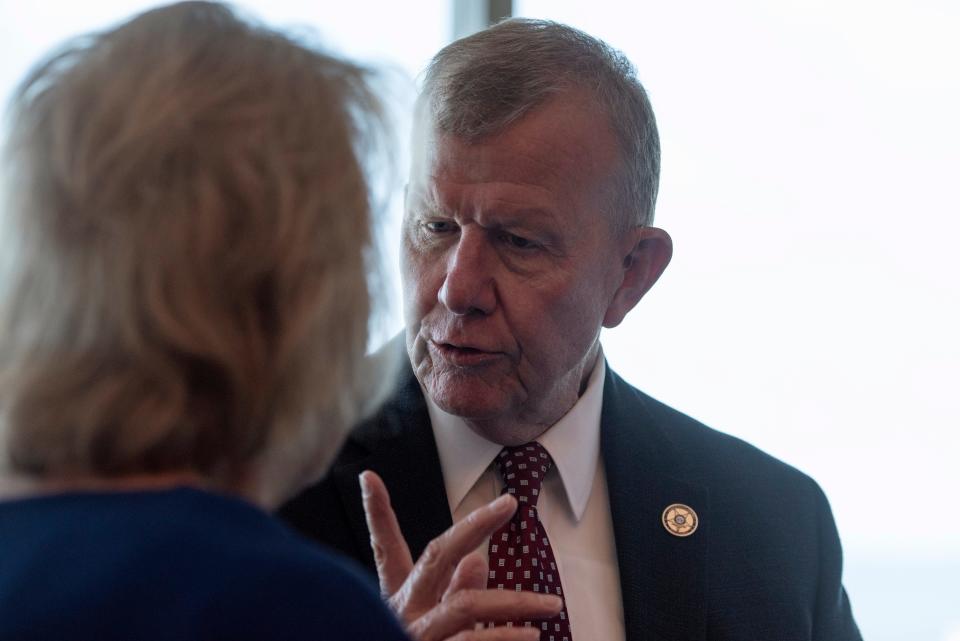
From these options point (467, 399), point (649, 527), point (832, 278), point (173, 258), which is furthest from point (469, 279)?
point (832, 278)

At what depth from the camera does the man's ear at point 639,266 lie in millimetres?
2354

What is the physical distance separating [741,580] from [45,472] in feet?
4.88

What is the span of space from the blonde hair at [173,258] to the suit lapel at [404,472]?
100cm

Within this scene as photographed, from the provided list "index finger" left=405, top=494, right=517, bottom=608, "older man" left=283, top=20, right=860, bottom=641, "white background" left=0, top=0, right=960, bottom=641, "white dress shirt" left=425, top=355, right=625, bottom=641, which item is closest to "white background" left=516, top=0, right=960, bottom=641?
"white background" left=0, top=0, right=960, bottom=641

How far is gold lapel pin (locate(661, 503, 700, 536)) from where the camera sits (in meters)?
2.18

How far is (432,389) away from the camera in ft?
6.81

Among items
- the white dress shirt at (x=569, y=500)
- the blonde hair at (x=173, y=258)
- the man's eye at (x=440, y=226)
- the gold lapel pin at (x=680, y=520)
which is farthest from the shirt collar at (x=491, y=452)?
the blonde hair at (x=173, y=258)

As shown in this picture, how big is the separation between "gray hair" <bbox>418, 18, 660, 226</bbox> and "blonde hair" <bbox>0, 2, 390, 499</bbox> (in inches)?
41.2

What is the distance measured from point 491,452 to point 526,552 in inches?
8.2

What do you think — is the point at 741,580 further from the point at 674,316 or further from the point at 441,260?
the point at 674,316

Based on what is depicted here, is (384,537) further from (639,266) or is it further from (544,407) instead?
(639,266)

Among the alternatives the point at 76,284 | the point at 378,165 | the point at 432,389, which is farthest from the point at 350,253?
the point at 432,389

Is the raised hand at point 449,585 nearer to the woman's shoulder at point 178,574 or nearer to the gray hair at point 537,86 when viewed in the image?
the woman's shoulder at point 178,574

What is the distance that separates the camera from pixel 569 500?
2148 millimetres
